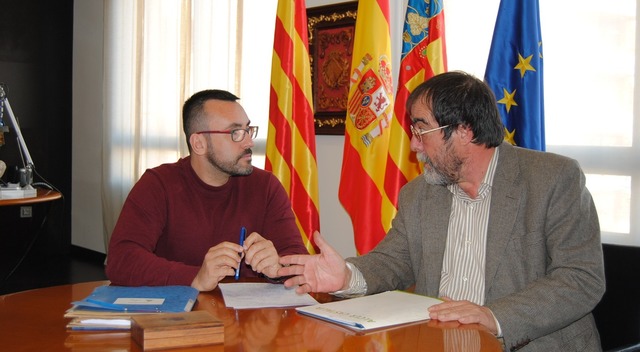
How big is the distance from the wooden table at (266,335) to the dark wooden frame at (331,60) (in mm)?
2792

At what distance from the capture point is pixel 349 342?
1453mm

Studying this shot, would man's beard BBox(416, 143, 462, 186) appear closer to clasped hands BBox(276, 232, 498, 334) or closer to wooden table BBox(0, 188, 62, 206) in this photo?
clasped hands BBox(276, 232, 498, 334)

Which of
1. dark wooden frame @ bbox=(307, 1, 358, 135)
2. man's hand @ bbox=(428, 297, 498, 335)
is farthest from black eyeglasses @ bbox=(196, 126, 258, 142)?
dark wooden frame @ bbox=(307, 1, 358, 135)

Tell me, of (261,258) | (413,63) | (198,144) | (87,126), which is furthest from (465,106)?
(87,126)

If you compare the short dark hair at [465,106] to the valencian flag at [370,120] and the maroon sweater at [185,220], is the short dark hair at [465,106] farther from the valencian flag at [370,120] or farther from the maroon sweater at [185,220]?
the valencian flag at [370,120]

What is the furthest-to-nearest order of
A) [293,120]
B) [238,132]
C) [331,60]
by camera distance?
[331,60] < [293,120] < [238,132]

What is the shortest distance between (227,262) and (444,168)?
27.5 inches

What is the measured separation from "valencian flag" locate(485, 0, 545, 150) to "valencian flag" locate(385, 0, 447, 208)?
298 millimetres

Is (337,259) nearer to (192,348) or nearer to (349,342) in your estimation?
(349,342)

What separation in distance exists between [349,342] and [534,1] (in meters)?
2.09

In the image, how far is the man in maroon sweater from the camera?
2.06 meters

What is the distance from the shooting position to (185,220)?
7.88 ft

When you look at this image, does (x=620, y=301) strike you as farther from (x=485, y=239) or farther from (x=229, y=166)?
(x=229, y=166)

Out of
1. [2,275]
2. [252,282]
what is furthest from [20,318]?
[2,275]
